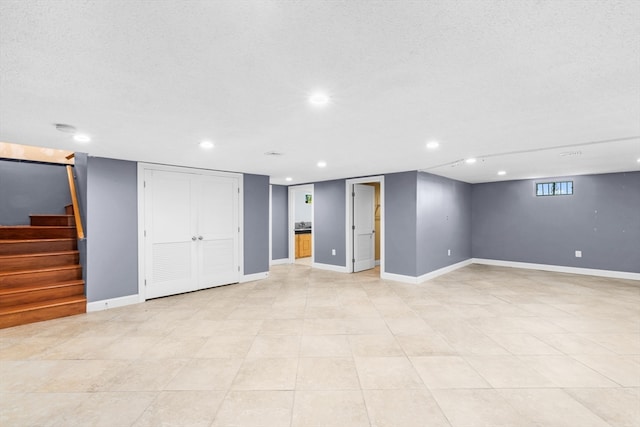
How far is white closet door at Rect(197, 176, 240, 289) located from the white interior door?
274 centimetres

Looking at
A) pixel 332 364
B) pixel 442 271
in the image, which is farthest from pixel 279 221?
pixel 332 364

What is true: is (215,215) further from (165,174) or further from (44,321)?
(44,321)

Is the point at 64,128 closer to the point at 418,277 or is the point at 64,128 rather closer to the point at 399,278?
the point at 399,278

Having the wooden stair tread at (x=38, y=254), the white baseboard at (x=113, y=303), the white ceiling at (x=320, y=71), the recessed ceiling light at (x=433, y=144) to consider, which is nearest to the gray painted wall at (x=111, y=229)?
the white baseboard at (x=113, y=303)

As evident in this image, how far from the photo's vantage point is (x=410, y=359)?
8.73ft

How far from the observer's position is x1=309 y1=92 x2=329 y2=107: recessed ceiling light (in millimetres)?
2041

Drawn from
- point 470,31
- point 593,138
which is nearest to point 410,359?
point 470,31

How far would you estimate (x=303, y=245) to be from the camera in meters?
8.70

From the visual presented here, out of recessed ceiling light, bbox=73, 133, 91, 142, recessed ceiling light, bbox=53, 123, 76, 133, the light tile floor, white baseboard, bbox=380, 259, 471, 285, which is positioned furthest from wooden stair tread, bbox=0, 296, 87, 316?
white baseboard, bbox=380, 259, 471, 285

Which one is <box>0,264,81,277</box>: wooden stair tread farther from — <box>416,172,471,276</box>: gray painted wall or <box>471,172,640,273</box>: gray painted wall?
<box>471,172,640,273</box>: gray painted wall

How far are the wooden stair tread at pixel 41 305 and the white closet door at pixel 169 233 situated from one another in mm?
876

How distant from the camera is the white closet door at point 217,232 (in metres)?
5.23

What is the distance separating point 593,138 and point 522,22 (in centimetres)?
305

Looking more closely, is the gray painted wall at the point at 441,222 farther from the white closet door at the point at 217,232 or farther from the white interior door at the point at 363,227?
the white closet door at the point at 217,232
